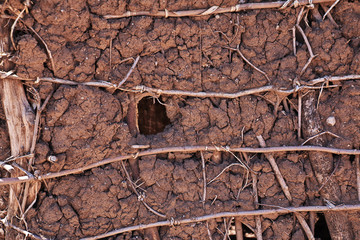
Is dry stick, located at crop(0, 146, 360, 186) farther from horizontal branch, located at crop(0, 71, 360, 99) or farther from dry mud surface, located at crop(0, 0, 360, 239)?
horizontal branch, located at crop(0, 71, 360, 99)

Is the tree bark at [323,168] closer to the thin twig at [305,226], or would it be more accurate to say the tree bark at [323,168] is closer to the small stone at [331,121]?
the small stone at [331,121]

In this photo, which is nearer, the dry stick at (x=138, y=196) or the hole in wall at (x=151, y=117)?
the dry stick at (x=138, y=196)

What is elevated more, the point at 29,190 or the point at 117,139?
the point at 117,139

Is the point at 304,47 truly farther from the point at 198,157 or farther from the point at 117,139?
the point at 117,139

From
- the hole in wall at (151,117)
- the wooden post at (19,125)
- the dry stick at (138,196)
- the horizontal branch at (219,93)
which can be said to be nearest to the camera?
the wooden post at (19,125)

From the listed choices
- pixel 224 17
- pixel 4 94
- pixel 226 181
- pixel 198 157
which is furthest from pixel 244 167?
pixel 4 94

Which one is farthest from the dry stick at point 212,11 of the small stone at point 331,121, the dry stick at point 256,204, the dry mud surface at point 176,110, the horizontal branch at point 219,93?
the dry stick at point 256,204
